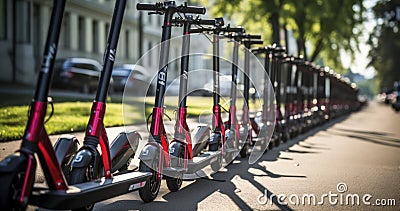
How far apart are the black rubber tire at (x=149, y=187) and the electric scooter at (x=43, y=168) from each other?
121cm

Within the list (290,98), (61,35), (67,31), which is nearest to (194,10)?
(290,98)

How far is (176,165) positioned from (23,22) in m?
30.5

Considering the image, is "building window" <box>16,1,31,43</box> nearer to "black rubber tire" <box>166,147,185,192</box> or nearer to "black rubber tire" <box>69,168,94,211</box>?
"black rubber tire" <box>166,147,185,192</box>

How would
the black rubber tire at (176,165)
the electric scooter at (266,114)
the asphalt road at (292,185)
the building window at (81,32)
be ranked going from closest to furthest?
the asphalt road at (292,185) → the black rubber tire at (176,165) → the electric scooter at (266,114) → the building window at (81,32)

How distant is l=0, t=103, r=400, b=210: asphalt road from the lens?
23.9 feet

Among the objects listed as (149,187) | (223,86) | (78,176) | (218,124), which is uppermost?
(223,86)

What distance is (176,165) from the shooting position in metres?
7.76

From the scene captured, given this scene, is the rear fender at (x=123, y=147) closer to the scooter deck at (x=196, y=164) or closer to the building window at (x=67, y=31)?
the scooter deck at (x=196, y=164)

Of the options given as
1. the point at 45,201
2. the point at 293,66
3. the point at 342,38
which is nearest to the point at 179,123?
the point at 45,201

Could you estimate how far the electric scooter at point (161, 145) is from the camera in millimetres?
7098

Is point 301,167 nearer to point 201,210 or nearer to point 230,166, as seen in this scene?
point 230,166

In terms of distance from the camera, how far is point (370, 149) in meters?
14.9

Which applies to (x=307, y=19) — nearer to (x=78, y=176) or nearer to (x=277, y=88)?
(x=277, y=88)

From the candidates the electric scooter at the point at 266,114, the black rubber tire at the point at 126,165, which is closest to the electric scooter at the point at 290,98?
the electric scooter at the point at 266,114
